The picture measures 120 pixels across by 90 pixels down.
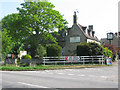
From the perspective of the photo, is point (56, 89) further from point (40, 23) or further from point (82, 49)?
point (40, 23)

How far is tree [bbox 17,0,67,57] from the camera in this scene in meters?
34.1

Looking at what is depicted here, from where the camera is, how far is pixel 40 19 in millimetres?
34188

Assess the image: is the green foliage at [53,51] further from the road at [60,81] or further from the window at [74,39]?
the road at [60,81]

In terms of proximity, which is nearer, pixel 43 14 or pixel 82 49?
pixel 82 49

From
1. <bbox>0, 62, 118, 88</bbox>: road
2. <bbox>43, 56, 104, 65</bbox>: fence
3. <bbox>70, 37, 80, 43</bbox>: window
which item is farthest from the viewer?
<bbox>70, 37, 80, 43</bbox>: window

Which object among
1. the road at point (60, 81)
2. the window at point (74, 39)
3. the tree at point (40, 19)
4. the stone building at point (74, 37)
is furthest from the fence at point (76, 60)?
the window at point (74, 39)

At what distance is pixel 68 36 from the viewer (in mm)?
48188

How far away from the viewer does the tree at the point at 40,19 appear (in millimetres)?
34062

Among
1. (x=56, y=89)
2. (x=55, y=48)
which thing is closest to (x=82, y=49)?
(x=55, y=48)

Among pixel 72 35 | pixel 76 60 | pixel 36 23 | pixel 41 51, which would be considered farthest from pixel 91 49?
pixel 72 35

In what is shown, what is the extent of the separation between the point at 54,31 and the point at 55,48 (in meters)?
5.63

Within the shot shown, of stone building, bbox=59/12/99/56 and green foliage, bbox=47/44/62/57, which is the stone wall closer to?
stone building, bbox=59/12/99/56

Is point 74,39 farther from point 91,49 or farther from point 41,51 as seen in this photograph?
point 91,49

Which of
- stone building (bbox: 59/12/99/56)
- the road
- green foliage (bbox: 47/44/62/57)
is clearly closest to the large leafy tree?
green foliage (bbox: 47/44/62/57)
